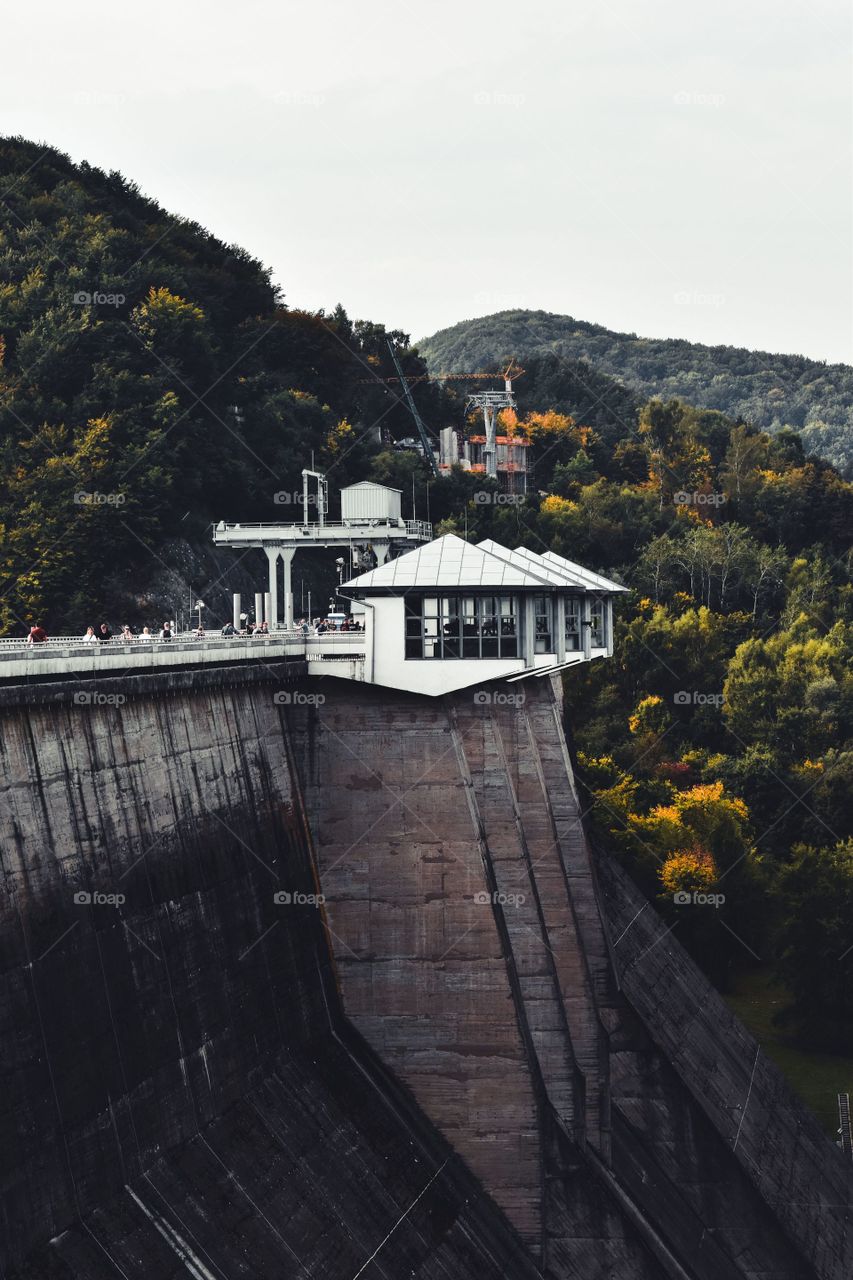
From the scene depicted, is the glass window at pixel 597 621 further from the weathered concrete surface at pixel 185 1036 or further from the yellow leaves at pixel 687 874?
the yellow leaves at pixel 687 874

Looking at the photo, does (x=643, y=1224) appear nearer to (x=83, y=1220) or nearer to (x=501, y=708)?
(x=501, y=708)

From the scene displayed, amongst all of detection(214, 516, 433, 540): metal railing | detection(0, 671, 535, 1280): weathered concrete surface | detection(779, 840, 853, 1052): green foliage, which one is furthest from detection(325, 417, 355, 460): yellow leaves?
detection(0, 671, 535, 1280): weathered concrete surface

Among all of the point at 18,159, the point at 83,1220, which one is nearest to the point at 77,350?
the point at 18,159

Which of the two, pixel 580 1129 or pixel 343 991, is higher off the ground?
pixel 343 991

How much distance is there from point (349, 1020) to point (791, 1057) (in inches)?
1172

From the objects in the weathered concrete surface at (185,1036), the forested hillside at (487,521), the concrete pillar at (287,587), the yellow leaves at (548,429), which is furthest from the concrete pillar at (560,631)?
the yellow leaves at (548,429)

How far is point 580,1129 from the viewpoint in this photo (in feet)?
137

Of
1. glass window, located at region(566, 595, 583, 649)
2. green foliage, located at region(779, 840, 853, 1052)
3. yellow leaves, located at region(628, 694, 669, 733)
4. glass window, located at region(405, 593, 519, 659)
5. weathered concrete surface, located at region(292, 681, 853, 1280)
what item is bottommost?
green foliage, located at region(779, 840, 853, 1052)

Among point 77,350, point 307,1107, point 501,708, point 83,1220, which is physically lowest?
point 307,1107

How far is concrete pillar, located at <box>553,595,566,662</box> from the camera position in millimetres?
41969

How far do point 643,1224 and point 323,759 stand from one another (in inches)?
585

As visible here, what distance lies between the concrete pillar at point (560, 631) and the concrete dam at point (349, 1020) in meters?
2.25

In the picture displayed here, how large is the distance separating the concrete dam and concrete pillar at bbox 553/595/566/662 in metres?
2.25

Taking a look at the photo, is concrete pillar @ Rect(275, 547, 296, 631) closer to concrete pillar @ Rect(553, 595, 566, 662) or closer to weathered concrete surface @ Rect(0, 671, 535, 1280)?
concrete pillar @ Rect(553, 595, 566, 662)
